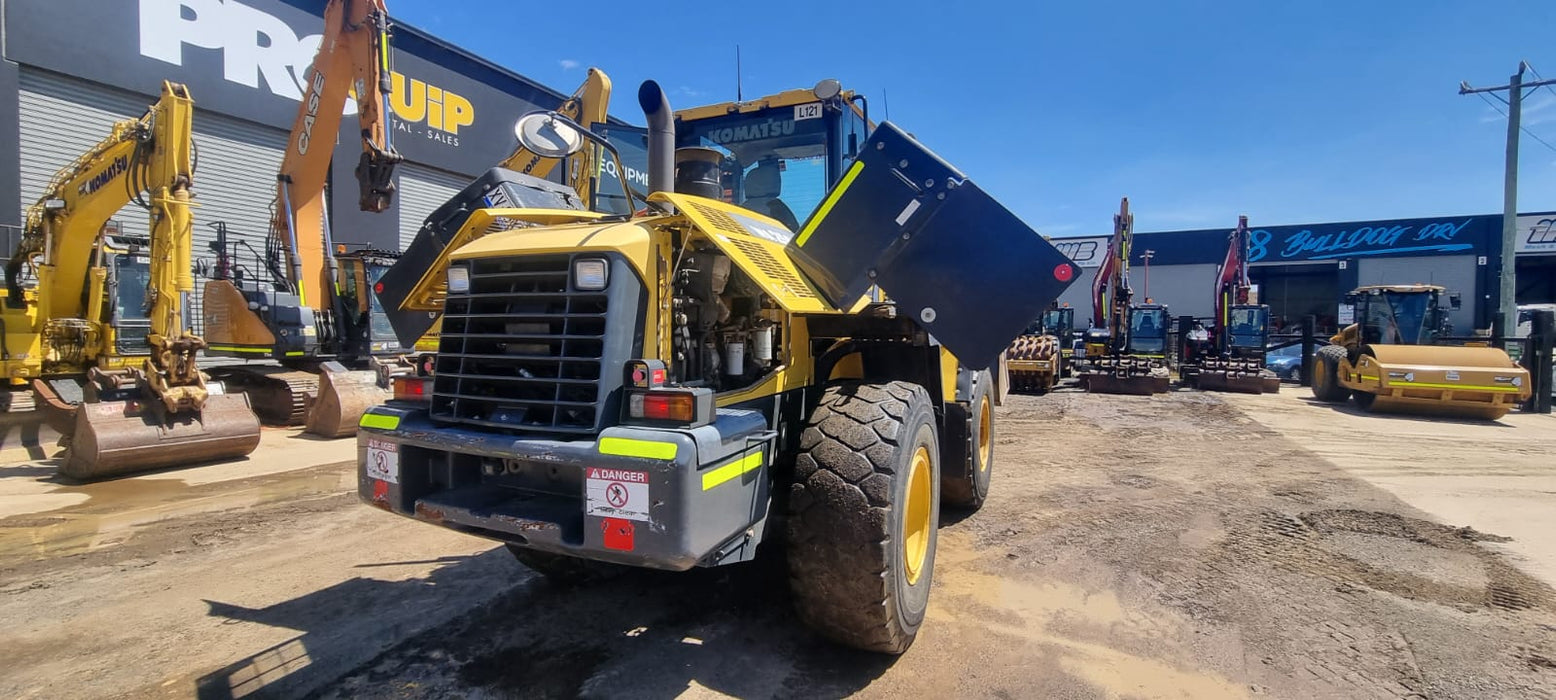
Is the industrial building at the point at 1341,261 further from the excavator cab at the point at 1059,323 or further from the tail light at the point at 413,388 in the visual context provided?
the tail light at the point at 413,388

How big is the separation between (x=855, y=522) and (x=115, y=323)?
402 inches

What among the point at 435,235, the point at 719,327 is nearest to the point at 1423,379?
the point at 719,327

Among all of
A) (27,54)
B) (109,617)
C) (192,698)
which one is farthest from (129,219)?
(192,698)

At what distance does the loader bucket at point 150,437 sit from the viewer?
6.68 m

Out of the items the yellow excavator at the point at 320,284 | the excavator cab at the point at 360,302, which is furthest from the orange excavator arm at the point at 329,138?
the excavator cab at the point at 360,302

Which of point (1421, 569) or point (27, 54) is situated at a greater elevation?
point (27, 54)

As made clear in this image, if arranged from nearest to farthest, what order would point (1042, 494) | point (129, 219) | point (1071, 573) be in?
1. point (1071, 573)
2. point (1042, 494)
3. point (129, 219)

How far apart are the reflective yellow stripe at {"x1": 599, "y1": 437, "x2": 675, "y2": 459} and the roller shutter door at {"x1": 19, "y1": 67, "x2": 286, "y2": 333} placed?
10.9m

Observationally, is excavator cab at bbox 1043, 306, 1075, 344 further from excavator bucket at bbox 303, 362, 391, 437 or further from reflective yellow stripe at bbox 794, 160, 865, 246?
reflective yellow stripe at bbox 794, 160, 865, 246

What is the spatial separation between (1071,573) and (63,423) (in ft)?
34.2

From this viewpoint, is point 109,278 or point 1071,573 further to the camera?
point 109,278

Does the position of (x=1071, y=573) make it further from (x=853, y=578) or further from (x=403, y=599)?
(x=403, y=599)

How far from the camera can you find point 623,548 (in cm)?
239

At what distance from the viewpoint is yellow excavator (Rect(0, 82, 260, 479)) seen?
7012 mm
